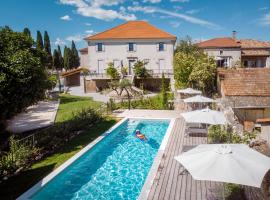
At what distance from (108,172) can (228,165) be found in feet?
25.4

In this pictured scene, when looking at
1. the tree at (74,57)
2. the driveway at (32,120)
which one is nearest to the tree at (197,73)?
the driveway at (32,120)

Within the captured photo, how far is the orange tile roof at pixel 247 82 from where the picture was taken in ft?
59.1

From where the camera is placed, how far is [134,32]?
148ft

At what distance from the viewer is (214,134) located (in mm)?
12672

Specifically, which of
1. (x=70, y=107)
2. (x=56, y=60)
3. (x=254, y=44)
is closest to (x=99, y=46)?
(x=70, y=107)

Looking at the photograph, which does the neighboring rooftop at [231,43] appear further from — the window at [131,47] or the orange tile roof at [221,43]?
the window at [131,47]

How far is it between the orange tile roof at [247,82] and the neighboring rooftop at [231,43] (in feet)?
87.5

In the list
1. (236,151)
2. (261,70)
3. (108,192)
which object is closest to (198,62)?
(261,70)

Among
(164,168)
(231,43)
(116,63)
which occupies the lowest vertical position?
(164,168)

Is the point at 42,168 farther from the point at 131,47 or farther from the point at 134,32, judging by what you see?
the point at 134,32

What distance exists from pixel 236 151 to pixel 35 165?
965cm

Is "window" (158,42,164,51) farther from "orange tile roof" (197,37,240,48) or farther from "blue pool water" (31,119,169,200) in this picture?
"blue pool water" (31,119,169,200)

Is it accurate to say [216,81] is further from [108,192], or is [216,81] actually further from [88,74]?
[88,74]

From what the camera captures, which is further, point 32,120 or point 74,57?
point 74,57
